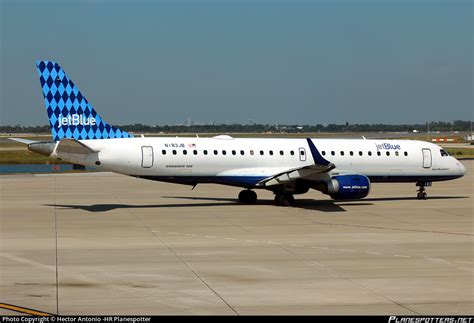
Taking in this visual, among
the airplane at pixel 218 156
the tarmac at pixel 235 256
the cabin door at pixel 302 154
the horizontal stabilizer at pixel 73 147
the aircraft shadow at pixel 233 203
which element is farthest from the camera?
the cabin door at pixel 302 154

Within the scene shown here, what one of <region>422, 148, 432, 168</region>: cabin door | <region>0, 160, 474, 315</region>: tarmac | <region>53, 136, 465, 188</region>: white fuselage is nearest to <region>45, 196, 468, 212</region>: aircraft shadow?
<region>0, 160, 474, 315</region>: tarmac

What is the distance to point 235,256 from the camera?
60.2 feet

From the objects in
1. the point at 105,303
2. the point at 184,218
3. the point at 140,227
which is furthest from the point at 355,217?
the point at 105,303

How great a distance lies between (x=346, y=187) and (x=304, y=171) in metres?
1.81

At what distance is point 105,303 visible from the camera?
13047 millimetres

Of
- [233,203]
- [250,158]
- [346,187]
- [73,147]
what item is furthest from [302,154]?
[73,147]

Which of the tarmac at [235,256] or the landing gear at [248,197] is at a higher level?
the landing gear at [248,197]

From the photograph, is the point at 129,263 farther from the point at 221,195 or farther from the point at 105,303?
the point at 221,195

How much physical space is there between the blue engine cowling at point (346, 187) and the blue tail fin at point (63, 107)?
9699 mm

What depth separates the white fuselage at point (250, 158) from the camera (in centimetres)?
2989

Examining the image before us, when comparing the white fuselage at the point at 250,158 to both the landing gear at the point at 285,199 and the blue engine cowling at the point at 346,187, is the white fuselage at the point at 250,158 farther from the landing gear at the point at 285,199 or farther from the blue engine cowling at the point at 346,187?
the landing gear at the point at 285,199

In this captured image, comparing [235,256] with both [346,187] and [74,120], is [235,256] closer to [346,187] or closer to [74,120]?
[346,187]

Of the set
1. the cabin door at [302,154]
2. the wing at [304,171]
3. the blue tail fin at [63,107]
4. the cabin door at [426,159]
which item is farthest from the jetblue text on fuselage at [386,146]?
the blue tail fin at [63,107]

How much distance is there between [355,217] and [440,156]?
9.91 metres
